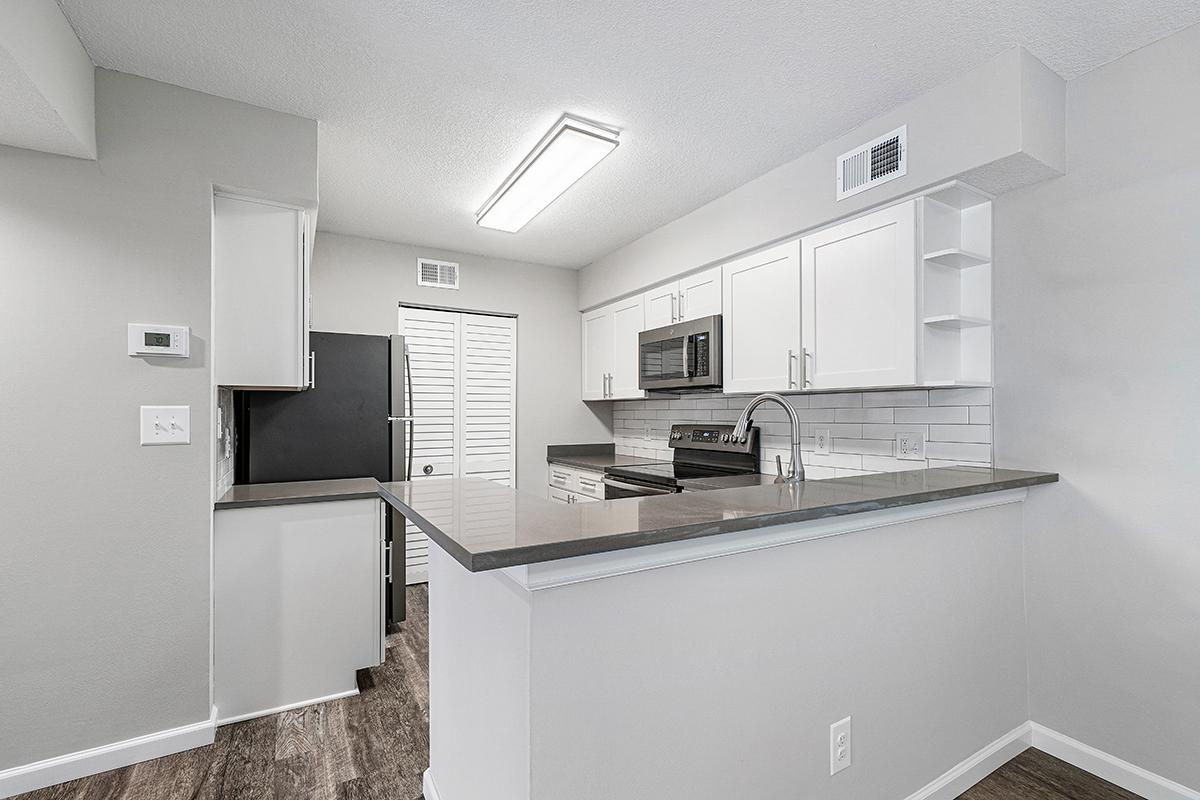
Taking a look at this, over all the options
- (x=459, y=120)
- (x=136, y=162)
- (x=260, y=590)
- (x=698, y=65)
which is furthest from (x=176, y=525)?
(x=698, y=65)

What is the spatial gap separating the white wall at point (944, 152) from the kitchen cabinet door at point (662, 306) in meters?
0.56

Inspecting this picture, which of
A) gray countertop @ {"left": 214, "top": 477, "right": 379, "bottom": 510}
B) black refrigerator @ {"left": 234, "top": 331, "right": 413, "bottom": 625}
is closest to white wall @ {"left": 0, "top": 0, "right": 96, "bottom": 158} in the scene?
black refrigerator @ {"left": 234, "top": 331, "right": 413, "bottom": 625}

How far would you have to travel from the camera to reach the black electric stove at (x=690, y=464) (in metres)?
3.37

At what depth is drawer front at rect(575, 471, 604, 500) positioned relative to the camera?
3883 mm

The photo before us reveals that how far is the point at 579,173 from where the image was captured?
2750mm

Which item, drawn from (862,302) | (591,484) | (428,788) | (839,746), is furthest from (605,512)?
(591,484)

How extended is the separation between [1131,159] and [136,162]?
3506mm

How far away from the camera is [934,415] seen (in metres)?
2.57

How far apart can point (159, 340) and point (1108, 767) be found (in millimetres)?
3672

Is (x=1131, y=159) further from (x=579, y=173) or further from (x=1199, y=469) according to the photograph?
(x=579, y=173)

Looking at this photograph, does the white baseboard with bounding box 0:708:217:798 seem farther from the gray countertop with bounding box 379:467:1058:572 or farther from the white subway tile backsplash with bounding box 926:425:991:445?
the white subway tile backsplash with bounding box 926:425:991:445

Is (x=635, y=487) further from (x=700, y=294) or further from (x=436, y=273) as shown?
(x=436, y=273)

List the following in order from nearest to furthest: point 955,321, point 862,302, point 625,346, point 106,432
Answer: point 106,432 < point 955,321 < point 862,302 < point 625,346

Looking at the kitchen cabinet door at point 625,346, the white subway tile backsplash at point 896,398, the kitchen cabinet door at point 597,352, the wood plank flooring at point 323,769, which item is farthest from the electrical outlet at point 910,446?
the kitchen cabinet door at point 597,352
